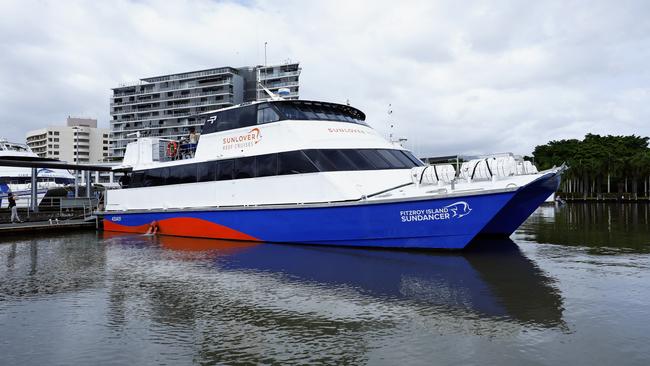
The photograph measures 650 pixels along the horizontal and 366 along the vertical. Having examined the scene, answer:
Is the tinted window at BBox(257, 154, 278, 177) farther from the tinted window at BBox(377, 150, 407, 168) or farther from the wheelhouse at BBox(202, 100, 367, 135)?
the tinted window at BBox(377, 150, 407, 168)

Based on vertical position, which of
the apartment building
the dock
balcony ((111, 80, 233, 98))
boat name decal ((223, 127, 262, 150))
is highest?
balcony ((111, 80, 233, 98))

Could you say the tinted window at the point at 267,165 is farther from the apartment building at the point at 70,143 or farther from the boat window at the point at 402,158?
the apartment building at the point at 70,143

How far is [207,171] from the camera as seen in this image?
15.4 m

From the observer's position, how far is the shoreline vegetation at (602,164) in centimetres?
5294

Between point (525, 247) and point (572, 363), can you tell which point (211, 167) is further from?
point (572, 363)

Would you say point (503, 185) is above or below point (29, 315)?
above

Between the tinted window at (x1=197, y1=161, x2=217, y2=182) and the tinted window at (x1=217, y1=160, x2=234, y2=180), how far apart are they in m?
0.20

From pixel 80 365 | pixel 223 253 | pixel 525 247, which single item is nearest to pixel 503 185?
pixel 525 247

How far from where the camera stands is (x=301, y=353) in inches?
192

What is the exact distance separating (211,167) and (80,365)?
35.9ft

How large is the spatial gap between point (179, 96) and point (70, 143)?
52984mm

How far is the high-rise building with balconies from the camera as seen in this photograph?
8681 cm

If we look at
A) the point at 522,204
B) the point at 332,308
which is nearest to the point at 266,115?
the point at 522,204

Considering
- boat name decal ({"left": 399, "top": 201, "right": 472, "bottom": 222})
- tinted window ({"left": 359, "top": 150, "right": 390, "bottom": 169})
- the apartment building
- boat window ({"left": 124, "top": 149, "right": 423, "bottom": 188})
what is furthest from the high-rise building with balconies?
boat name decal ({"left": 399, "top": 201, "right": 472, "bottom": 222})
